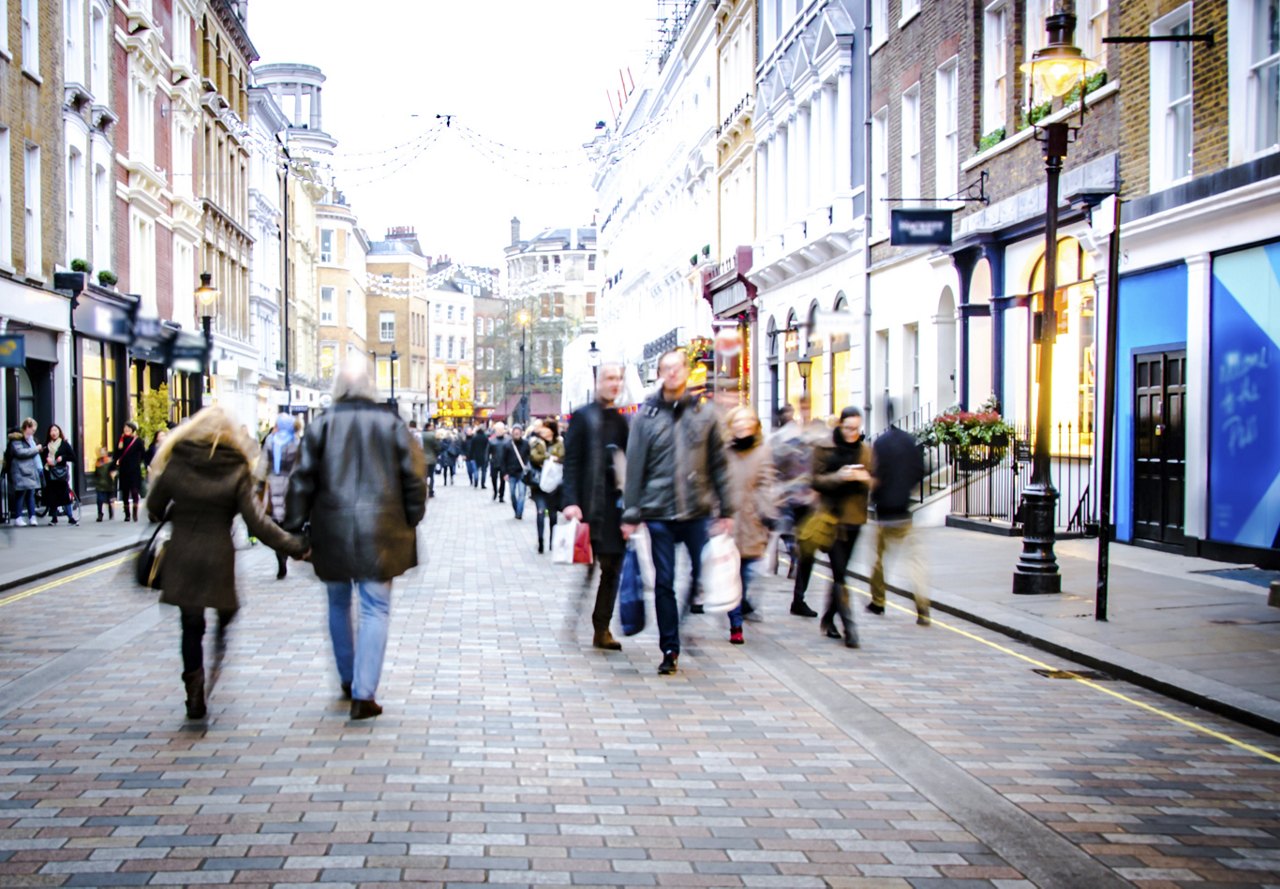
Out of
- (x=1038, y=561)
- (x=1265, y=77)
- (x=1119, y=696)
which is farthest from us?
(x=1265, y=77)

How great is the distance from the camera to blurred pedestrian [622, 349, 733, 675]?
8954 millimetres

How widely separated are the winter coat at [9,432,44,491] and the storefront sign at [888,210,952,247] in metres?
13.7

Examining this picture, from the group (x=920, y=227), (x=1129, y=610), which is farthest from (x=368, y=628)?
(x=920, y=227)

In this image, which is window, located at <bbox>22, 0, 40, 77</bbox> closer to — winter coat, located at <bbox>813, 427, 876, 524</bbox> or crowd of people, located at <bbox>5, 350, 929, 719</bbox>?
crowd of people, located at <bbox>5, 350, 929, 719</bbox>

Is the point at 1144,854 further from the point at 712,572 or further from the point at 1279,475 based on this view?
the point at 1279,475

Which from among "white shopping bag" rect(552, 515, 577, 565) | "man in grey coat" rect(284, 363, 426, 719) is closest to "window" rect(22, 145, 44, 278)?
"white shopping bag" rect(552, 515, 577, 565)

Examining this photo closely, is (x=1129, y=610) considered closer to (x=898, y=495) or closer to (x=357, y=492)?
(x=898, y=495)

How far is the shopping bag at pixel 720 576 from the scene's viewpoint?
888cm

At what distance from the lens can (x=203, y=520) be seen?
736cm

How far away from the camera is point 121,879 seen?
15.7ft

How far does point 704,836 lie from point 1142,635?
607 cm

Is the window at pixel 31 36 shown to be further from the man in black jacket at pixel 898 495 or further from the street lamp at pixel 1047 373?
the man in black jacket at pixel 898 495

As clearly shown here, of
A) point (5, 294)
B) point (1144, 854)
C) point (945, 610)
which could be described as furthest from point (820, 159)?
point (1144, 854)

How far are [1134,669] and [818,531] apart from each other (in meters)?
2.90
